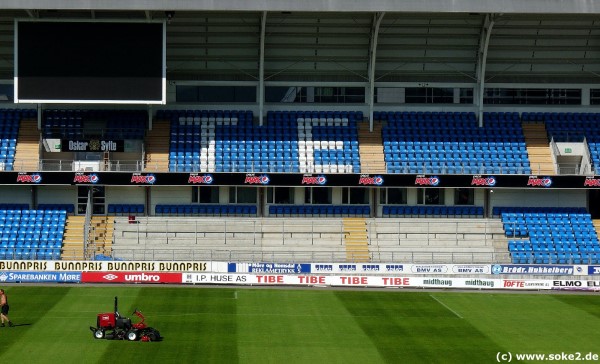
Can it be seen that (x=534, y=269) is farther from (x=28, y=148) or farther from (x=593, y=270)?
(x=28, y=148)

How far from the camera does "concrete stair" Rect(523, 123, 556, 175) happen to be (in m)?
52.3

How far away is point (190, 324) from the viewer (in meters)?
33.1

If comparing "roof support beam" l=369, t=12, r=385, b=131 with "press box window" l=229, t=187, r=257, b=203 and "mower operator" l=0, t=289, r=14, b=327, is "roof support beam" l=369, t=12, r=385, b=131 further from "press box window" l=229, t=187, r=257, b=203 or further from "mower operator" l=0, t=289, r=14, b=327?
"mower operator" l=0, t=289, r=14, b=327

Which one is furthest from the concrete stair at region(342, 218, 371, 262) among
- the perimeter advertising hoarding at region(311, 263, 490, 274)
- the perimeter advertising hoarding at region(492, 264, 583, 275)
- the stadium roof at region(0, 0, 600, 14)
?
the stadium roof at region(0, 0, 600, 14)

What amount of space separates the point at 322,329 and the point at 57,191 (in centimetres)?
2345

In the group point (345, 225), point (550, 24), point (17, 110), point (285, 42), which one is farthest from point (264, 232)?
point (550, 24)

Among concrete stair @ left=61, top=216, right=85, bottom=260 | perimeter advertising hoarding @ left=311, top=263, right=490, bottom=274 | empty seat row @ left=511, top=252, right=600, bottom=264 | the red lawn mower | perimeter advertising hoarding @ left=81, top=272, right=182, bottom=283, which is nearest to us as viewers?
the red lawn mower

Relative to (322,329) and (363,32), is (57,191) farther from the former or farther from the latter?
(322,329)

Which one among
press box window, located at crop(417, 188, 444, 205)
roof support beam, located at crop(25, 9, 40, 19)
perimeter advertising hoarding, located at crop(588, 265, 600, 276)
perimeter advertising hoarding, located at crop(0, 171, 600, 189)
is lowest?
perimeter advertising hoarding, located at crop(588, 265, 600, 276)

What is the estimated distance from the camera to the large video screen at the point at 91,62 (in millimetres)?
48344

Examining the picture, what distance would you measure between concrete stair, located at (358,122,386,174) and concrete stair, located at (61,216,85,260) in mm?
15356

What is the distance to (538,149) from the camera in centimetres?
5341

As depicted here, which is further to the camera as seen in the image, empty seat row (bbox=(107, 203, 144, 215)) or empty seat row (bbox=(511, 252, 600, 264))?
empty seat row (bbox=(107, 203, 144, 215))

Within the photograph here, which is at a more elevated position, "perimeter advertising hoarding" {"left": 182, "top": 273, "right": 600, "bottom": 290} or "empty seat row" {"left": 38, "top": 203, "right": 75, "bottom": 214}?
"empty seat row" {"left": 38, "top": 203, "right": 75, "bottom": 214}
